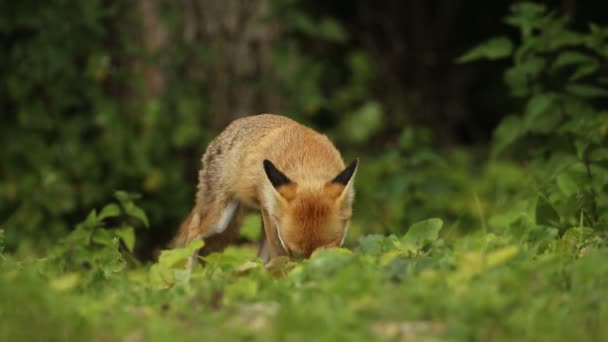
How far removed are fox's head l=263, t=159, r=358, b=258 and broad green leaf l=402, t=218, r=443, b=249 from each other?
0.54 m

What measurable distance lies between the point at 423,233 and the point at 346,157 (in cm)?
670

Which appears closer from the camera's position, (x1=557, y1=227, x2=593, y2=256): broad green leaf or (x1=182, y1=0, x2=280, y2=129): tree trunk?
(x1=557, y1=227, x2=593, y2=256): broad green leaf

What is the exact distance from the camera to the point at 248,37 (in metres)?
11.4

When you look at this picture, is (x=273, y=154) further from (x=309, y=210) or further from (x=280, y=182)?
(x=309, y=210)

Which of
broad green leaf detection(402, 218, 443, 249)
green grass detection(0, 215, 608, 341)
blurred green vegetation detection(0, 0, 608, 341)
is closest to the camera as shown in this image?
green grass detection(0, 215, 608, 341)

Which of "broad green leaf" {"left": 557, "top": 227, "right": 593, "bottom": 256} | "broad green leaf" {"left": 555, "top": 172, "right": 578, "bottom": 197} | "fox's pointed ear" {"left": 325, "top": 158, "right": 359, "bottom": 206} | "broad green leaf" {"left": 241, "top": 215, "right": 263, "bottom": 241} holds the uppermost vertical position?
"fox's pointed ear" {"left": 325, "top": 158, "right": 359, "bottom": 206}

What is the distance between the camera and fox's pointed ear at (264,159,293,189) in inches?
235

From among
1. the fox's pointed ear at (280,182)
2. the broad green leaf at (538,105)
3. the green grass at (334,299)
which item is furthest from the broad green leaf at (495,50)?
the green grass at (334,299)

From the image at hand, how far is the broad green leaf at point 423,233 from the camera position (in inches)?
213

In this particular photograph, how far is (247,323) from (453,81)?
33.4 feet

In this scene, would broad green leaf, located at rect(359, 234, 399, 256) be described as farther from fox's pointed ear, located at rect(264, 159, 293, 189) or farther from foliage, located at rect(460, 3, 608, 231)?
foliage, located at rect(460, 3, 608, 231)

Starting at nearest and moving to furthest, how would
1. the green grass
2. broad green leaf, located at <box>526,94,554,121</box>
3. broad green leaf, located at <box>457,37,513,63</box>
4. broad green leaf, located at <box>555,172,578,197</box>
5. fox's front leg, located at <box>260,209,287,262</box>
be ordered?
the green grass
fox's front leg, located at <box>260,209,287,262</box>
broad green leaf, located at <box>555,172,578,197</box>
broad green leaf, located at <box>526,94,554,121</box>
broad green leaf, located at <box>457,37,513,63</box>

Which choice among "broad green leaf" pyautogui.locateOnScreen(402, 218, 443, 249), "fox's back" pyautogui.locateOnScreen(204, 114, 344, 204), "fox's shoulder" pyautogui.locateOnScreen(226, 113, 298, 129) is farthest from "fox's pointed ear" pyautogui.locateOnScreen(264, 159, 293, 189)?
"fox's shoulder" pyautogui.locateOnScreen(226, 113, 298, 129)

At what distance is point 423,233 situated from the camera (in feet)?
17.9
